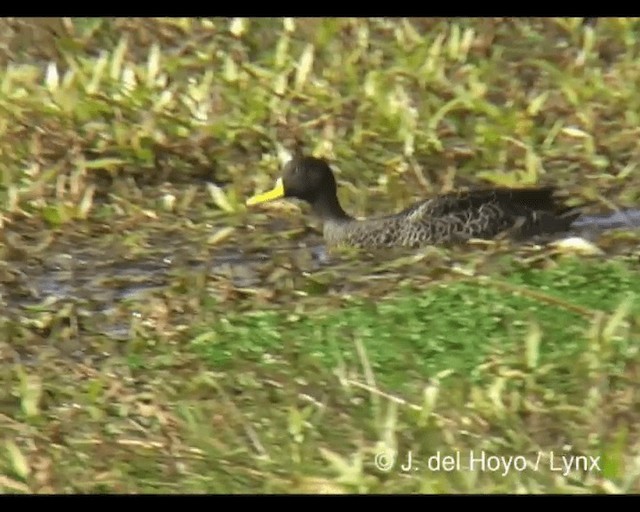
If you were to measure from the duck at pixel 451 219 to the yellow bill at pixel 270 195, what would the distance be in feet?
0.21

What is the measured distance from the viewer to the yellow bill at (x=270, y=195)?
6.45m

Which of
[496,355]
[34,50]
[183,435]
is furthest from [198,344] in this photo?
[34,50]

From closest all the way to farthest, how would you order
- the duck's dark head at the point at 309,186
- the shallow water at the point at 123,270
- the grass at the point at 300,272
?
the grass at the point at 300,272
the shallow water at the point at 123,270
the duck's dark head at the point at 309,186

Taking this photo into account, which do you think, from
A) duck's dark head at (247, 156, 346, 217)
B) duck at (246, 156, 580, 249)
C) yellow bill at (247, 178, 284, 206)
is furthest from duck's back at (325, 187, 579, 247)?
yellow bill at (247, 178, 284, 206)

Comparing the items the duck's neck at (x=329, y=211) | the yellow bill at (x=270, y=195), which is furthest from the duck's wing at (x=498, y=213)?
the yellow bill at (x=270, y=195)

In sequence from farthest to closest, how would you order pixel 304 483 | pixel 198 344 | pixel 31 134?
pixel 31 134, pixel 198 344, pixel 304 483

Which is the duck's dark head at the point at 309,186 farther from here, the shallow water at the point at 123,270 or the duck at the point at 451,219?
the shallow water at the point at 123,270

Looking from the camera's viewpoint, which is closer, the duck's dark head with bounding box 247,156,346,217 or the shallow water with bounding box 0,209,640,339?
the shallow water with bounding box 0,209,640,339

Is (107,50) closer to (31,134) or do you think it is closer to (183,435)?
(31,134)

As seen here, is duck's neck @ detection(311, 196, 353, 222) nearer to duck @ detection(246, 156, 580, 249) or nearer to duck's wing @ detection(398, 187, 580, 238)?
duck @ detection(246, 156, 580, 249)

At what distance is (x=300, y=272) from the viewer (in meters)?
6.23

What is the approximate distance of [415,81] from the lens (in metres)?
6.67

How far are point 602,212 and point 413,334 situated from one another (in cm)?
76

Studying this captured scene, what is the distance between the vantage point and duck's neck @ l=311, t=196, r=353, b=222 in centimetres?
642
